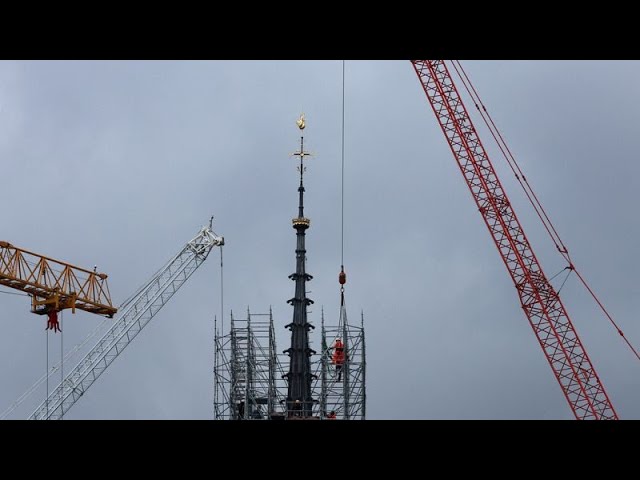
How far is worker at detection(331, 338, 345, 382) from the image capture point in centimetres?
13712

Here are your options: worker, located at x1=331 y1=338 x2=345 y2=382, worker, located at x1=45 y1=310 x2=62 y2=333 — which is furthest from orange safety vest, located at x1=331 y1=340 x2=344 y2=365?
worker, located at x1=45 y1=310 x2=62 y2=333

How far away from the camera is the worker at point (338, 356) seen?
137125 millimetres

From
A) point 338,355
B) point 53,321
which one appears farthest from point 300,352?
point 53,321

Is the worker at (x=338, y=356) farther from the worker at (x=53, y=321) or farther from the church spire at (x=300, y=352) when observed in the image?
the worker at (x=53, y=321)

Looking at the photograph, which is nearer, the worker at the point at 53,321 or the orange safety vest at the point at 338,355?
the worker at the point at 53,321

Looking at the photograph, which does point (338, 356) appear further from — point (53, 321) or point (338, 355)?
point (53, 321)

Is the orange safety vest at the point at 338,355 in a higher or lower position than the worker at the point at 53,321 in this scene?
higher

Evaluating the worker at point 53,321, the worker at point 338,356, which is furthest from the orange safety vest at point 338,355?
the worker at point 53,321

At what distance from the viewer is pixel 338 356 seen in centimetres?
13725
